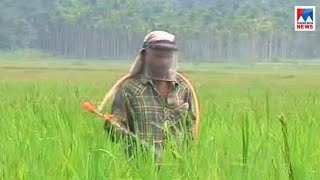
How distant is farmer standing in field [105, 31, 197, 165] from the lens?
3.29 metres

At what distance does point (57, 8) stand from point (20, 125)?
50.3 metres

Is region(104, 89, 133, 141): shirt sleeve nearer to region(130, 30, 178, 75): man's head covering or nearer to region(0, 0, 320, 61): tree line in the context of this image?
region(130, 30, 178, 75): man's head covering

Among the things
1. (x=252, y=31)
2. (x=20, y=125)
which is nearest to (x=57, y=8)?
(x=252, y=31)

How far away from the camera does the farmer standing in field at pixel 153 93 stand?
3293 millimetres

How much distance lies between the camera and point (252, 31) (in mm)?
52094

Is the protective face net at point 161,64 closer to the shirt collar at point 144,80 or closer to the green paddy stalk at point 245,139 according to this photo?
the shirt collar at point 144,80

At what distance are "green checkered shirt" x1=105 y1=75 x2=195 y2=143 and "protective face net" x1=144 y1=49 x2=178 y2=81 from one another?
36mm

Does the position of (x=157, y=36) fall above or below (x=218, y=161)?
above

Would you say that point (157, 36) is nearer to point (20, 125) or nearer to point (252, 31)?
point (20, 125)

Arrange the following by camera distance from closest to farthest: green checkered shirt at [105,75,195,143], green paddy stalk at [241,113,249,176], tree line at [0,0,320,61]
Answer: green paddy stalk at [241,113,249,176], green checkered shirt at [105,75,195,143], tree line at [0,0,320,61]

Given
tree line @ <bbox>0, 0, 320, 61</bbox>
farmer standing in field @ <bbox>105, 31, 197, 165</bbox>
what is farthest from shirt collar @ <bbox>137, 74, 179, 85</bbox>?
tree line @ <bbox>0, 0, 320, 61</bbox>

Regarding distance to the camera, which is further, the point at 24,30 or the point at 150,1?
the point at 150,1

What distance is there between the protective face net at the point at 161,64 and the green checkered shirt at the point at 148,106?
4 cm

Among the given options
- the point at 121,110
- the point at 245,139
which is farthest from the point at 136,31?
the point at 245,139
